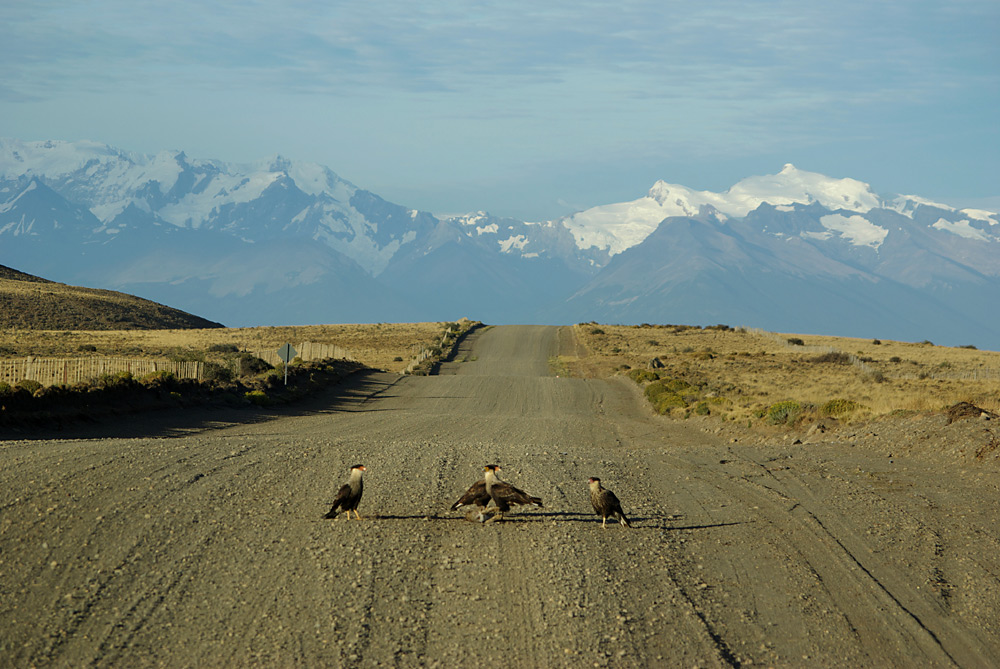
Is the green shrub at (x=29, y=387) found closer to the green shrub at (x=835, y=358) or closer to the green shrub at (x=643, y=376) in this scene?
the green shrub at (x=643, y=376)

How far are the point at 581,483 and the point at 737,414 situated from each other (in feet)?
50.3

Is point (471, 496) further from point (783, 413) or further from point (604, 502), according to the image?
point (783, 413)

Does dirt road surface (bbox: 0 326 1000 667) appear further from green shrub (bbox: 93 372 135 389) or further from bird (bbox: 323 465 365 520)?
green shrub (bbox: 93 372 135 389)

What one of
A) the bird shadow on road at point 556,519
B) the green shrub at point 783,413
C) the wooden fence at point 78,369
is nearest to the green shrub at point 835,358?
the green shrub at point 783,413

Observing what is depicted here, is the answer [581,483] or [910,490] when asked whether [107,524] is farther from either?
[910,490]

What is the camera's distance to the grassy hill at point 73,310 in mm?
87750

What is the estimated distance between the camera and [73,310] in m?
95.4

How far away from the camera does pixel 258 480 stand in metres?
12.9

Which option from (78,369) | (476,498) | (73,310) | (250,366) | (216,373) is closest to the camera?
(476,498)

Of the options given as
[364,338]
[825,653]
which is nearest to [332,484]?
[825,653]

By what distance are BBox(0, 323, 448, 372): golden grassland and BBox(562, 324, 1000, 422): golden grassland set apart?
600 inches

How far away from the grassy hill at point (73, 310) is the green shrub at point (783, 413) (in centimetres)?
7666

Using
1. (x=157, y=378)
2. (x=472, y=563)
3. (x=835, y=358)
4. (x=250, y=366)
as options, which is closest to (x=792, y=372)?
(x=835, y=358)

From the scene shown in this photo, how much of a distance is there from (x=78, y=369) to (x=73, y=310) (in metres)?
72.9
